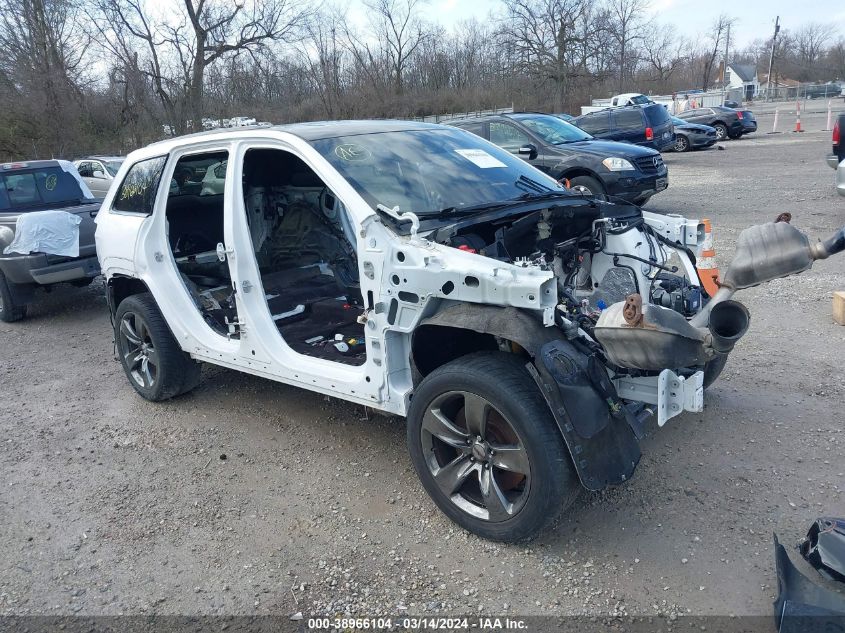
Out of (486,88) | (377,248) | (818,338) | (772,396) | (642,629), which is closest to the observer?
(642,629)

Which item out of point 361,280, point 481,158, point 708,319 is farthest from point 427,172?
point 708,319

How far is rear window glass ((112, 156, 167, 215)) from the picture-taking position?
195 inches

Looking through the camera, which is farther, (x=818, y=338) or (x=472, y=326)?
(x=818, y=338)

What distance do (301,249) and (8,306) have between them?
14.4ft

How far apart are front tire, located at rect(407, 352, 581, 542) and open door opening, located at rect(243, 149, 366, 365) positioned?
1475 mm

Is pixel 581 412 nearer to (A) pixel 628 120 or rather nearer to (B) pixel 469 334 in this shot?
(B) pixel 469 334

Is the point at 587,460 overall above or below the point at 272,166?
below

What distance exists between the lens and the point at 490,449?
3.14 meters

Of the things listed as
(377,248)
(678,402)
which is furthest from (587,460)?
(377,248)

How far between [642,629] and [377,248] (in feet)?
6.67

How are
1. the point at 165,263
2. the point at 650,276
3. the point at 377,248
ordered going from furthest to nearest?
the point at 165,263 < the point at 650,276 < the point at 377,248

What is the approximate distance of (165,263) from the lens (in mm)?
4926

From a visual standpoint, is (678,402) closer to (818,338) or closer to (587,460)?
(587,460)

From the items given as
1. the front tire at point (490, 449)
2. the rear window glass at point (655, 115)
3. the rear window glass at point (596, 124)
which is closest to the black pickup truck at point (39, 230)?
the front tire at point (490, 449)
